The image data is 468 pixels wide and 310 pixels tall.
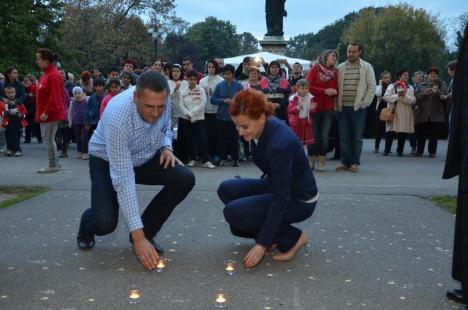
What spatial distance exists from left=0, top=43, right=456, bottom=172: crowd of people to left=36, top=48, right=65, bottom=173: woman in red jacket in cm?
3

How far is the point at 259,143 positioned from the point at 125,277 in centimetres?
147

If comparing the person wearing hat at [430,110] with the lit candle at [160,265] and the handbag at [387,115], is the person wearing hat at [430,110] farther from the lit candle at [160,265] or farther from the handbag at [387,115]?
the lit candle at [160,265]

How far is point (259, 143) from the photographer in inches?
173


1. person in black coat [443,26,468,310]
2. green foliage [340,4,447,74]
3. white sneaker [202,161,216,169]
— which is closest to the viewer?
person in black coat [443,26,468,310]

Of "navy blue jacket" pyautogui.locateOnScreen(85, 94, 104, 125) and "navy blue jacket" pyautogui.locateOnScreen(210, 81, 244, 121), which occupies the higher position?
"navy blue jacket" pyautogui.locateOnScreen(210, 81, 244, 121)

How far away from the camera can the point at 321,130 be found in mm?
9945

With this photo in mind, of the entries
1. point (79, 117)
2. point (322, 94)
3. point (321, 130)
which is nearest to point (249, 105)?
point (322, 94)

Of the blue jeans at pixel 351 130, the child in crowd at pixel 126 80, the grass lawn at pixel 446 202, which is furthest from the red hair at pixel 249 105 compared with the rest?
the child in crowd at pixel 126 80

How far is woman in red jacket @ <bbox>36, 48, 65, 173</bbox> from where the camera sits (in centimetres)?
937

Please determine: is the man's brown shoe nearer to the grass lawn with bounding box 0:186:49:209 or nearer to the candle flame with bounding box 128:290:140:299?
the grass lawn with bounding box 0:186:49:209

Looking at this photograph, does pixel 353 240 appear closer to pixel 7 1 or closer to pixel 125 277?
pixel 125 277

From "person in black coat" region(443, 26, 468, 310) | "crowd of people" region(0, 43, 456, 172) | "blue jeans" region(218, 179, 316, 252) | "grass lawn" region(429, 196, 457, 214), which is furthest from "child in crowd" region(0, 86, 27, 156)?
"person in black coat" region(443, 26, 468, 310)

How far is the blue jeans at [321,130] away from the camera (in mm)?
9906

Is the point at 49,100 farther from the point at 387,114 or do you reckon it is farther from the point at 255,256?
the point at 387,114
